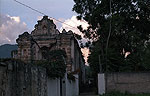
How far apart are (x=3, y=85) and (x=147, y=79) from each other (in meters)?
16.8

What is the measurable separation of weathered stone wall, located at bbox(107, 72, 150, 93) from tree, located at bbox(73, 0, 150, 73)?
12.5 ft

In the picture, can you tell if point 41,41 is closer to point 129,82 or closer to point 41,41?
point 41,41

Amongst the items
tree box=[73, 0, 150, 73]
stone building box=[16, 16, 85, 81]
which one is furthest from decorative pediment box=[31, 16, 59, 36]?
tree box=[73, 0, 150, 73]

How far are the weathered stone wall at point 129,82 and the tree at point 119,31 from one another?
3.82 meters

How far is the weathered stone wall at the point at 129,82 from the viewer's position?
74.3 feet

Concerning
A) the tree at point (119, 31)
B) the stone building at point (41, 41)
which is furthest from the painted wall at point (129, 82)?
the stone building at point (41, 41)

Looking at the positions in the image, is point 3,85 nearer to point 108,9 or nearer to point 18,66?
point 18,66

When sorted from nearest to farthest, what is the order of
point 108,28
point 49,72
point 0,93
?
point 0,93 → point 49,72 → point 108,28

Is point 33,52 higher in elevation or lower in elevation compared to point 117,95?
higher

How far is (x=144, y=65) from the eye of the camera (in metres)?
27.9

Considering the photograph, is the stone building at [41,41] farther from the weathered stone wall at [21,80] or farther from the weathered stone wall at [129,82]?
the weathered stone wall at [21,80]

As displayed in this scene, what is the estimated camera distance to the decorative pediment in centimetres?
3722

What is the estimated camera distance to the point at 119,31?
27.8 meters

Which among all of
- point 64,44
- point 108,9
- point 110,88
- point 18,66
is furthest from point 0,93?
point 64,44
